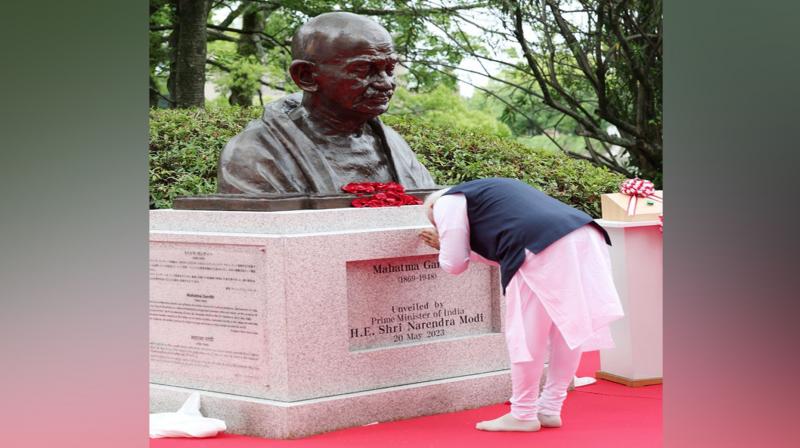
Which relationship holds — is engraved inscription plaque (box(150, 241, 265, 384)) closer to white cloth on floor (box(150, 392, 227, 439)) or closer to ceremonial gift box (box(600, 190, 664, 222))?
white cloth on floor (box(150, 392, 227, 439))

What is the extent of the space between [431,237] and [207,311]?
1289 millimetres

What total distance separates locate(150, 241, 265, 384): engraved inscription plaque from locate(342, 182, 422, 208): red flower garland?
2.65ft

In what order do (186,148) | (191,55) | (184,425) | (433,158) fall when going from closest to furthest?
1. (184,425)
2. (186,148)
3. (433,158)
4. (191,55)

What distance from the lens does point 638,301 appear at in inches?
271

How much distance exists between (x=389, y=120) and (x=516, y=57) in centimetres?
277

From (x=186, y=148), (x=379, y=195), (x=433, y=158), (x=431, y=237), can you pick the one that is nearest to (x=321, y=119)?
(x=379, y=195)

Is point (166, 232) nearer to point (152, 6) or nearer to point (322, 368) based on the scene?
point (322, 368)

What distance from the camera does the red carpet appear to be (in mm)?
5210

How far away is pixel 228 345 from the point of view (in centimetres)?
569

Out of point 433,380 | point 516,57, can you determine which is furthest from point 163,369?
point 516,57

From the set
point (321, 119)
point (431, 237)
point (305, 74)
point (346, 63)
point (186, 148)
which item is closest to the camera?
point (431, 237)

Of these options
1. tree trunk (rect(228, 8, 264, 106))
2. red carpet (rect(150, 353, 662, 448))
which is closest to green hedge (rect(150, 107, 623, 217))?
tree trunk (rect(228, 8, 264, 106))

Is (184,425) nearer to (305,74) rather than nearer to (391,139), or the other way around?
(305,74)

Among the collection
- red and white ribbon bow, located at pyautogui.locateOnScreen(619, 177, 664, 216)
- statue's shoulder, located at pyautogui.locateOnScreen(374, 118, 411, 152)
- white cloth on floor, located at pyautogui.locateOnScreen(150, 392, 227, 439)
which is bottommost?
white cloth on floor, located at pyautogui.locateOnScreen(150, 392, 227, 439)
